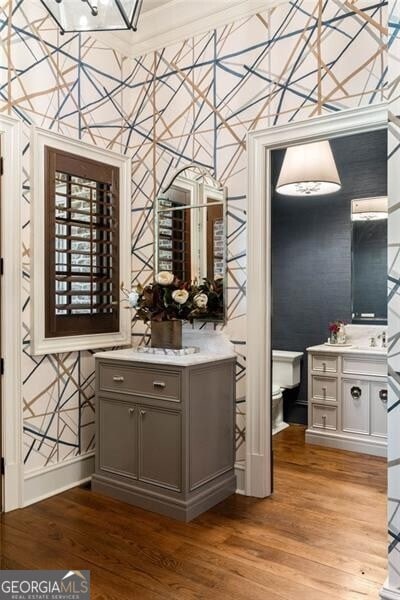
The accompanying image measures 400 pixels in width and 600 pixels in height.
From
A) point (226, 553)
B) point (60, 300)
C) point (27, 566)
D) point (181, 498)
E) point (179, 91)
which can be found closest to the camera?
point (27, 566)

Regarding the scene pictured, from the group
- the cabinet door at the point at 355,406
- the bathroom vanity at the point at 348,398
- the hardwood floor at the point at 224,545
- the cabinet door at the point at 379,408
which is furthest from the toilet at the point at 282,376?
the hardwood floor at the point at 224,545

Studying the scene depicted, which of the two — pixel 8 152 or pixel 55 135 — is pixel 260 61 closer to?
pixel 55 135

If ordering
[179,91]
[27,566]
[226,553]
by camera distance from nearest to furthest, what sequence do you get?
[27,566] → [226,553] → [179,91]

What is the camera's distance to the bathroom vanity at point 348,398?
387 cm

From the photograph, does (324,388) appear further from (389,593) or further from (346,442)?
(389,593)

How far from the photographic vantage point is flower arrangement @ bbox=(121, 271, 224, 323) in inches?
121

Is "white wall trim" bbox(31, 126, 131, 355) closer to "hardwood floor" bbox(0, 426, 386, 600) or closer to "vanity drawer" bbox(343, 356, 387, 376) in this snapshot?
"hardwood floor" bbox(0, 426, 386, 600)

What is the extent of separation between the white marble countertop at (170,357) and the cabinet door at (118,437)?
299 mm

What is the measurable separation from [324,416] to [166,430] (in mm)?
1943

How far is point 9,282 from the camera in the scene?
2.79 metres

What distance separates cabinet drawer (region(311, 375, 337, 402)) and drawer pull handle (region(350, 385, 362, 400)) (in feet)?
0.52

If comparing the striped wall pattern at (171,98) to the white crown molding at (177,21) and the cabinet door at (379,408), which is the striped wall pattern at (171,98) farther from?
the cabinet door at (379,408)

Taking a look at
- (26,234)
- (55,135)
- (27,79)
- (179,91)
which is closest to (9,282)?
(26,234)

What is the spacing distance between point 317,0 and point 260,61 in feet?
1.50
